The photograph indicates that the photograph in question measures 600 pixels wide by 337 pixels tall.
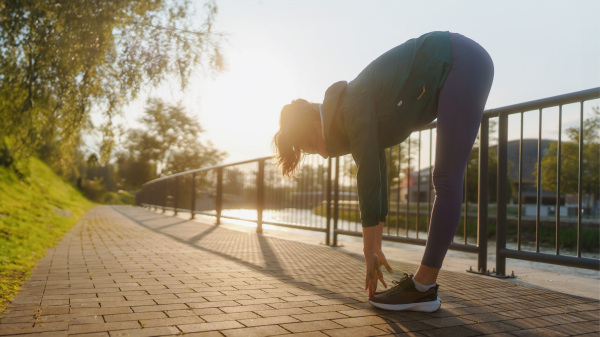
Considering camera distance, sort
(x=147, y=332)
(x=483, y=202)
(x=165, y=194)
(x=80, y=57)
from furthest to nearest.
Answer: (x=165, y=194) < (x=80, y=57) < (x=483, y=202) < (x=147, y=332)

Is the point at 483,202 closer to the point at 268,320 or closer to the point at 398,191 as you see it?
the point at 398,191

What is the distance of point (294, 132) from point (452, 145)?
31.7 inches

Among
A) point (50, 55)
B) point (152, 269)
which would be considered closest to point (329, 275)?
point (152, 269)

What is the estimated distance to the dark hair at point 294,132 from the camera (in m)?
2.50

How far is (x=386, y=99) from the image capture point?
230 centimetres

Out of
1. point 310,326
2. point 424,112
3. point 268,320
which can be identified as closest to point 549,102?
point 424,112

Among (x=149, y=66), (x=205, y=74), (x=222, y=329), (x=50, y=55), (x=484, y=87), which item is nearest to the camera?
(x=222, y=329)

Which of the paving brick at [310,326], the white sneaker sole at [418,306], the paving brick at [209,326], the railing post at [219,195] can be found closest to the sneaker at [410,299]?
the white sneaker sole at [418,306]

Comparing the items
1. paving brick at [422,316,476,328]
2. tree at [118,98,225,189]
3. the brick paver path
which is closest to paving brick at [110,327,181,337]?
the brick paver path

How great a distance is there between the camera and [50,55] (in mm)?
6078

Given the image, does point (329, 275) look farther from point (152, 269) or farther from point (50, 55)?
point (50, 55)

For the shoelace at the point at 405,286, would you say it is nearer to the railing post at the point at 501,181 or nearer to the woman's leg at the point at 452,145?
the woman's leg at the point at 452,145

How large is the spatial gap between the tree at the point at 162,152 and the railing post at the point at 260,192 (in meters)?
42.5

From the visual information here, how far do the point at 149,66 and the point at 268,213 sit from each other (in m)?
2.96
